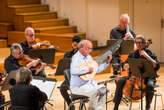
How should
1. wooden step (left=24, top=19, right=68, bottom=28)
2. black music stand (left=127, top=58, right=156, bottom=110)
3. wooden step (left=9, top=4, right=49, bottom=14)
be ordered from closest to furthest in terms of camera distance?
black music stand (left=127, top=58, right=156, bottom=110), wooden step (left=24, top=19, right=68, bottom=28), wooden step (left=9, top=4, right=49, bottom=14)

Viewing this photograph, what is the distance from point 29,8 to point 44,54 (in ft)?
18.9

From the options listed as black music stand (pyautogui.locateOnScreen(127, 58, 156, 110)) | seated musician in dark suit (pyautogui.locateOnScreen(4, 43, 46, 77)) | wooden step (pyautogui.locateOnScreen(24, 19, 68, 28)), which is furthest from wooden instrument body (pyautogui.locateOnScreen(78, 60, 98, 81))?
wooden step (pyautogui.locateOnScreen(24, 19, 68, 28))

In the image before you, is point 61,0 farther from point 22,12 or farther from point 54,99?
point 54,99

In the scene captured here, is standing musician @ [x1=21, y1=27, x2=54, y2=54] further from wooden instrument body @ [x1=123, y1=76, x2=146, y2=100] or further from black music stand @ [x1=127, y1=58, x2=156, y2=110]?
black music stand @ [x1=127, y1=58, x2=156, y2=110]

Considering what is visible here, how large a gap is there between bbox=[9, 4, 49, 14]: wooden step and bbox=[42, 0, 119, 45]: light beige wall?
0.42m

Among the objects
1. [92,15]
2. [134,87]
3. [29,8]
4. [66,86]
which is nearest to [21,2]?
[29,8]

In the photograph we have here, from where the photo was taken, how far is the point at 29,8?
38.1ft

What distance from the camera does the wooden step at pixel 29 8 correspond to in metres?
11.4

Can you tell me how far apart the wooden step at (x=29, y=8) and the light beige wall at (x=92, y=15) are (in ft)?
1.36

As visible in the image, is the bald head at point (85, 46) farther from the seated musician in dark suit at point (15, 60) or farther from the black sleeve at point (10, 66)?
the black sleeve at point (10, 66)

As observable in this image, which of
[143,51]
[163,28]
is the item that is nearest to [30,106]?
[143,51]

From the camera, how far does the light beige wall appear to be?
1051 cm

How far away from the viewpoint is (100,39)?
10.9 metres

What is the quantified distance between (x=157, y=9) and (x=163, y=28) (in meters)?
0.52
